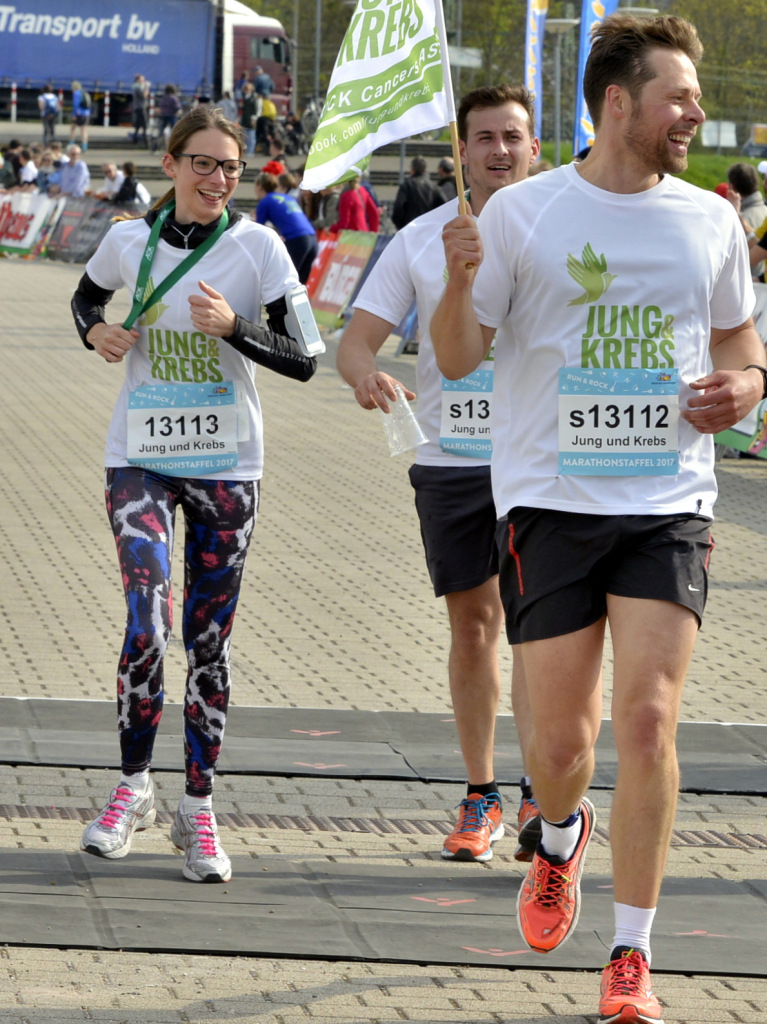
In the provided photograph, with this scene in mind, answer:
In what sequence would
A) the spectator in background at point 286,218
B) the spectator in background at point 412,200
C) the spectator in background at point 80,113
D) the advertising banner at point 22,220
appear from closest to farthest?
1. the spectator in background at point 286,218
2. the spectator in background at point 412,200
3. the advertising banner at point 22,220
4. the spectator in background at point 80,113

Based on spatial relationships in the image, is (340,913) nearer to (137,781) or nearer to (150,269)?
(137,781)

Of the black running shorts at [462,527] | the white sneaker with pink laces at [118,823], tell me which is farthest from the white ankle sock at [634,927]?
the white sneaker with pink laces at [118,823]

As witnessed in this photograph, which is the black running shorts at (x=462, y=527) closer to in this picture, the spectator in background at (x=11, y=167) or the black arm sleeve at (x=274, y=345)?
the black arm sleeve at (x=274, y=345)

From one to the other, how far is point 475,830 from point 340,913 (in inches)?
25.8

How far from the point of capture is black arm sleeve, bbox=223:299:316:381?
447 cm

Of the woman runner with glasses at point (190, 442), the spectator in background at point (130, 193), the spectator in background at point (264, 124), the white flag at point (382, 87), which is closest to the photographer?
the white flag at point (382, 87)

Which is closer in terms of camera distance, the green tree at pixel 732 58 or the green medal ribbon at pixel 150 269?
the green medal ribbon at pixel 150 269

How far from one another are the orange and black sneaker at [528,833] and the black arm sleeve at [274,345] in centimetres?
140

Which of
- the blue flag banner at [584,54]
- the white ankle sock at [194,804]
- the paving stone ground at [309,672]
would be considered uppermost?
the blue flag banner at [584,54]

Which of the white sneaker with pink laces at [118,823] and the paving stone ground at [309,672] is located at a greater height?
the white sneaker with pink laces at [118,823]

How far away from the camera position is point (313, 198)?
23.8 metres

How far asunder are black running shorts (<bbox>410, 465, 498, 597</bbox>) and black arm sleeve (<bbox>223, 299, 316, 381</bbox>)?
521mm

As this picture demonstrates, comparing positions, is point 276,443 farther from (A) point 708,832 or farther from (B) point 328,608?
(A) point 708,832

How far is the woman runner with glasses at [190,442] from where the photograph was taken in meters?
4.53
